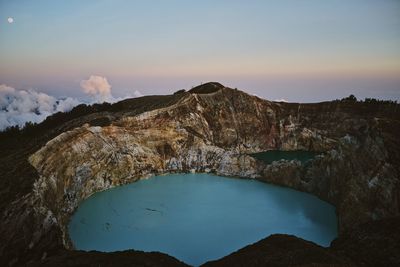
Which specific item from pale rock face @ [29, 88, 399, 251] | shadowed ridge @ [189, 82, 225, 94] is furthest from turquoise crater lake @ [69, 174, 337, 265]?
shadowed ridge @ [189, 82, 225, 94]

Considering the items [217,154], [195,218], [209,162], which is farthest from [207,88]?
[195,218]

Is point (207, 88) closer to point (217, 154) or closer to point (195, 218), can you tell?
point (217, 154)

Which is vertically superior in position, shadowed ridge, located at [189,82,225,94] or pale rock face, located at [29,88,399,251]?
shadowed ridge, located at [189,82,225,94]

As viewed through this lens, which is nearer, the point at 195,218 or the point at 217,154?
the point at 195,218

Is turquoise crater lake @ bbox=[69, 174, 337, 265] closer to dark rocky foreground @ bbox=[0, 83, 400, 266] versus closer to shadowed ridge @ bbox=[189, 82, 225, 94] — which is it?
dark rocky foreground @ bbox=[0, 83, 400, 266]

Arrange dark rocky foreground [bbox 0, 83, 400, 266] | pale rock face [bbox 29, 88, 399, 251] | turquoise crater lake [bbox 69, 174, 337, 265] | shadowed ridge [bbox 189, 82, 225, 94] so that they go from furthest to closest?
shadowed ridge [bbox 189, 82, 225, 94] → pale rock face [bbox 29, 88, 399, 251] → turquoise crater lake [bbox 69, 174, 337, 265] → dark rocky foreground [bbox 0, 83, 400, 266]

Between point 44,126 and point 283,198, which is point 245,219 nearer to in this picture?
point 283,198

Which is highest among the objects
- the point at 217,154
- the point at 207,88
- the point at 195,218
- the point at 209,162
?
the point at 207,88
